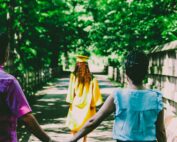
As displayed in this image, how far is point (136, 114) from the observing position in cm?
364

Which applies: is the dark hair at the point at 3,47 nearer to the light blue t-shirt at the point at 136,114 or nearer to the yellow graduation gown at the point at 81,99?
the light blue t-shirt at the point at 136,114

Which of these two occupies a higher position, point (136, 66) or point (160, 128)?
point (136, 66)

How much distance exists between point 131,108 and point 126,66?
12.9 inches

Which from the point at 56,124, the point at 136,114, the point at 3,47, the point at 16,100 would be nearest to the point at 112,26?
the point at 56,124

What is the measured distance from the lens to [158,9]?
10.5 metres

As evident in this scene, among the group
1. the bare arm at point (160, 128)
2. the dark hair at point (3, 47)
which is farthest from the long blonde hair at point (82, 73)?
the dark hair at point (3, 47)

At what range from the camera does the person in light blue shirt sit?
3635 millimetres

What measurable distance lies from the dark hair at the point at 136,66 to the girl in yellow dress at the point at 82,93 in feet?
19.1

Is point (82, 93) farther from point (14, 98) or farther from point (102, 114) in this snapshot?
point (14, 98)

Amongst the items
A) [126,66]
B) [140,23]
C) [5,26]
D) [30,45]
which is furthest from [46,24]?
[126,66]

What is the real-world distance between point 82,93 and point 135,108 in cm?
603

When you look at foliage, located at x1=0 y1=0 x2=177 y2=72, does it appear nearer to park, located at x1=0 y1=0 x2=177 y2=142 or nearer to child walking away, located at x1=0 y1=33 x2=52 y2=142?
park, located at x1=0 y1=0 x2=177 y2=142

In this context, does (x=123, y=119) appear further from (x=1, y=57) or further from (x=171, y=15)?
(x=171, y=15)

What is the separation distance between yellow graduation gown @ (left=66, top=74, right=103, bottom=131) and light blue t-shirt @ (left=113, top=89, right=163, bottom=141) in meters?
5.86
